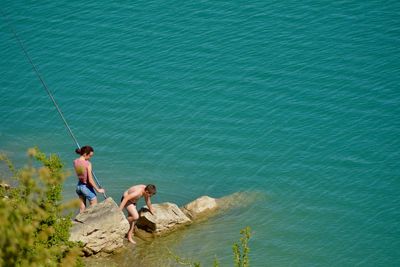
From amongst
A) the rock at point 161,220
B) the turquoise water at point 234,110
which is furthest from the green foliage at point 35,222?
the turquoise water at point 234,110

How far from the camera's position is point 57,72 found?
2377 cm

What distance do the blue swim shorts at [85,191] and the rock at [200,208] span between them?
2.28 m

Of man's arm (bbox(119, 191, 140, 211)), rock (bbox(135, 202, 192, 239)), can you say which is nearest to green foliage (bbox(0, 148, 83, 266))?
man's arm (bbox(119, 191, 140, 211))

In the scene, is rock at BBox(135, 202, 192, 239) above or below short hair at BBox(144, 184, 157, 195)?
below

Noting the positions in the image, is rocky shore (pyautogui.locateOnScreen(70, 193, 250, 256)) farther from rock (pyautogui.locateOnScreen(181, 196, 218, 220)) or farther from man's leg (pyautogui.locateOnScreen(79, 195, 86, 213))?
man's leg (pyautogui.locateOnScreen(79, 195, 86, 213))

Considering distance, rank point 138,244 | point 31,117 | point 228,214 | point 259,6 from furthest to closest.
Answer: point 259,6 < point 31,117 < point 228,214 < point 138,244

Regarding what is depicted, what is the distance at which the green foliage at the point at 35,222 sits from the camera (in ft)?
26.9

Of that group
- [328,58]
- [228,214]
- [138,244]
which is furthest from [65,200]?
[328,58]

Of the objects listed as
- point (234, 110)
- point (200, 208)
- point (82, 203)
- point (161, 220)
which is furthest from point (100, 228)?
point (234, 110)

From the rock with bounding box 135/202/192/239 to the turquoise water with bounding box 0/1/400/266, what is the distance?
0.32 metres

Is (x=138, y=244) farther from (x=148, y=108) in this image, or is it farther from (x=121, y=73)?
(x=121, y=73)

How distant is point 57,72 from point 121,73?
1.99m

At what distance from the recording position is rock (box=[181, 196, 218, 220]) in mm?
17453

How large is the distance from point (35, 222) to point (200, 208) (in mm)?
8393
